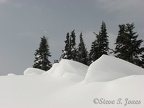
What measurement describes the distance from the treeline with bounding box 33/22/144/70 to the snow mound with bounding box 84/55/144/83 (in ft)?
83.2

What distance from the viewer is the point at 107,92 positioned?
236 inches

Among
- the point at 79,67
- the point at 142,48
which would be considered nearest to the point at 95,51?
the point at 142,48

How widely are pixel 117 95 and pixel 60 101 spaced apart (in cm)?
159

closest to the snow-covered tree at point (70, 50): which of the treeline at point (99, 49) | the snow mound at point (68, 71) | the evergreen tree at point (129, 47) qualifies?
the treeline at point (99, 49)

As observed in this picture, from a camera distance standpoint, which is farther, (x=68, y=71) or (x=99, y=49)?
(x=99, y=49)

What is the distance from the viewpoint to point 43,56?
157ft

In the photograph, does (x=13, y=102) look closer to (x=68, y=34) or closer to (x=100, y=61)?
(x=100, y=61)

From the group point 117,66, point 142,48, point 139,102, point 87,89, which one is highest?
point 142,48

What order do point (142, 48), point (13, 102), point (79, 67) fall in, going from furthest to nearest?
point (142, 48) → point (79, 67) → point (13, 102)

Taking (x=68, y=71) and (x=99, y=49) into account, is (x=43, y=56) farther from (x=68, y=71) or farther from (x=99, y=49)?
(x=68, y=71)

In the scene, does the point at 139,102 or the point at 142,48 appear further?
the point at 142,48

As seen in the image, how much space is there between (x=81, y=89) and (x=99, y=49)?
35740 millimetres

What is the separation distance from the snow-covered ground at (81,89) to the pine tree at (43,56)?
120 feet

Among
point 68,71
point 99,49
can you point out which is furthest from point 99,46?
point 68,71
